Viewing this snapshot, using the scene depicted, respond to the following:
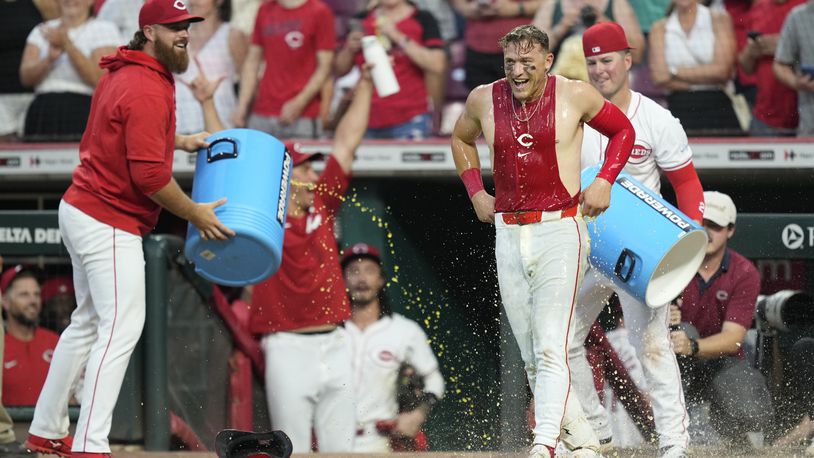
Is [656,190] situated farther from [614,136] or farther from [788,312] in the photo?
[788,312]

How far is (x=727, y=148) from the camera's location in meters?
7.30

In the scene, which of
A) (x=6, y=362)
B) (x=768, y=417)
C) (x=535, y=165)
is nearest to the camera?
(x=535, y=165)

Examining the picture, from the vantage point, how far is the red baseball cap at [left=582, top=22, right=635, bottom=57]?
5434 mm

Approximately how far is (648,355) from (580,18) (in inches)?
126

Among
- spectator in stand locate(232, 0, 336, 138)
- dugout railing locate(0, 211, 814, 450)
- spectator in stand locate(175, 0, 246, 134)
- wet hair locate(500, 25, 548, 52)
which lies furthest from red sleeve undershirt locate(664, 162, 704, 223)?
spectator in stand locate(175, 0, 246, 134)

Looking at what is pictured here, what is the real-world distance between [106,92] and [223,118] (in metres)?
3.22

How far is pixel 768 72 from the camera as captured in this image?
7789mm

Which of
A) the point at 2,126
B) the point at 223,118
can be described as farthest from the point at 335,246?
the point at 2,126

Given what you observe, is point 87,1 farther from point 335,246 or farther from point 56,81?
point 335,246

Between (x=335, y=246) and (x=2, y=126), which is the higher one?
(x=2, y=126)

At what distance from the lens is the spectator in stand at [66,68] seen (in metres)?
8.13

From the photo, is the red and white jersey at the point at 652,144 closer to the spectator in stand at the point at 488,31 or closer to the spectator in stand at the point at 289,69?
the spectator in stand at the point at 488,31

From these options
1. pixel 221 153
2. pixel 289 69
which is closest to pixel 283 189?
pixel 221 153

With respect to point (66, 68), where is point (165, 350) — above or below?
→ below
